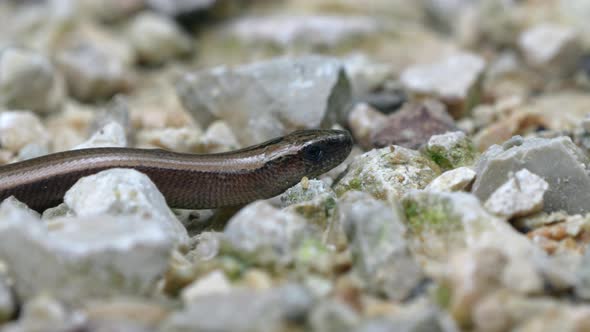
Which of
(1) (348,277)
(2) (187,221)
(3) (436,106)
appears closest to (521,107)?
(3) (436,106)

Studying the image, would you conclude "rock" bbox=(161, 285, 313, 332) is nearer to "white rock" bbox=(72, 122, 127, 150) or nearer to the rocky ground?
the rocky ground

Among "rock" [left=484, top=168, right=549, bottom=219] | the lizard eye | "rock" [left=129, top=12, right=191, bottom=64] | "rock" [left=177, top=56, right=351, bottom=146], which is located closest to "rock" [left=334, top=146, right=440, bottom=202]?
the lizard eye

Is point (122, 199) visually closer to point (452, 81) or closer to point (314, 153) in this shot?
point (314, 153)

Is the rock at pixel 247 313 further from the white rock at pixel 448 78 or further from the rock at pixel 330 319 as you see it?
the white rock at pixel 448 78

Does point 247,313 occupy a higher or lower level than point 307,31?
higher

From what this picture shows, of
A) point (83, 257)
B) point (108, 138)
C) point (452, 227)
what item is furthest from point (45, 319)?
point (108, 138)

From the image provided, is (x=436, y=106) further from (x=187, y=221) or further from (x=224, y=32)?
(x=224, y=32)
